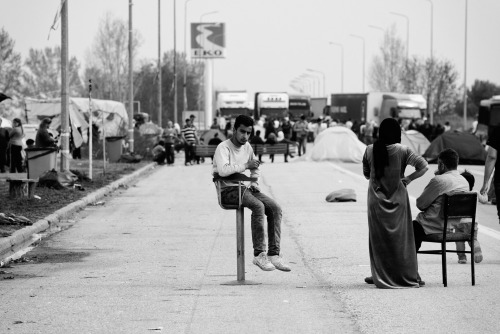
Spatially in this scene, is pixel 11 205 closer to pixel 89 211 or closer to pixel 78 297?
pixel 89 211

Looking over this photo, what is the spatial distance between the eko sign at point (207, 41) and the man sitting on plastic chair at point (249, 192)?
117 meters

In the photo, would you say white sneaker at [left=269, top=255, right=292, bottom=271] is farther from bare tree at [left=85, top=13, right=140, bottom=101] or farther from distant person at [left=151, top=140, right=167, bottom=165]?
bare tree at [left=85, top=13, right=140, bottom=101]

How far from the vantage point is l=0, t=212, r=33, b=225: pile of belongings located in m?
18.2

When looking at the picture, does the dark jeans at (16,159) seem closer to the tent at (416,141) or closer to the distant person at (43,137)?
the distant person at (43,137)

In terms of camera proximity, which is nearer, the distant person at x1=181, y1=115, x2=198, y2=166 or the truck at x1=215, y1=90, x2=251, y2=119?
the distant person at x1=181, y1=115, x2=198, y2=166

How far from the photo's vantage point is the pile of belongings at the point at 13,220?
18219 mm

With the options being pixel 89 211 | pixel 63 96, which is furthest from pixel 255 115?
pixel 89 211

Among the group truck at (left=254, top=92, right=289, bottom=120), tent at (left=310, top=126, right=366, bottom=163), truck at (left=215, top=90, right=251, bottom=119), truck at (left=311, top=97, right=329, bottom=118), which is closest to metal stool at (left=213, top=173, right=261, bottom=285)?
tent at (left=310, top=126, right=366, bottom=163)

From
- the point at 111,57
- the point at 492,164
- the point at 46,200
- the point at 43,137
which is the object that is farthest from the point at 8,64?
the point at 492,164

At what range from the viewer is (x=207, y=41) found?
429ft

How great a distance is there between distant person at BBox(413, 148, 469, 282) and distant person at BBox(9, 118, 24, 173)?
2223 centimetres

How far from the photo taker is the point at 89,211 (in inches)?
912

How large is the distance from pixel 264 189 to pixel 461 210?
17482 mm

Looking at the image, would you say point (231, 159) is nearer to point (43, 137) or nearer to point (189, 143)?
→ point (43, 137)
